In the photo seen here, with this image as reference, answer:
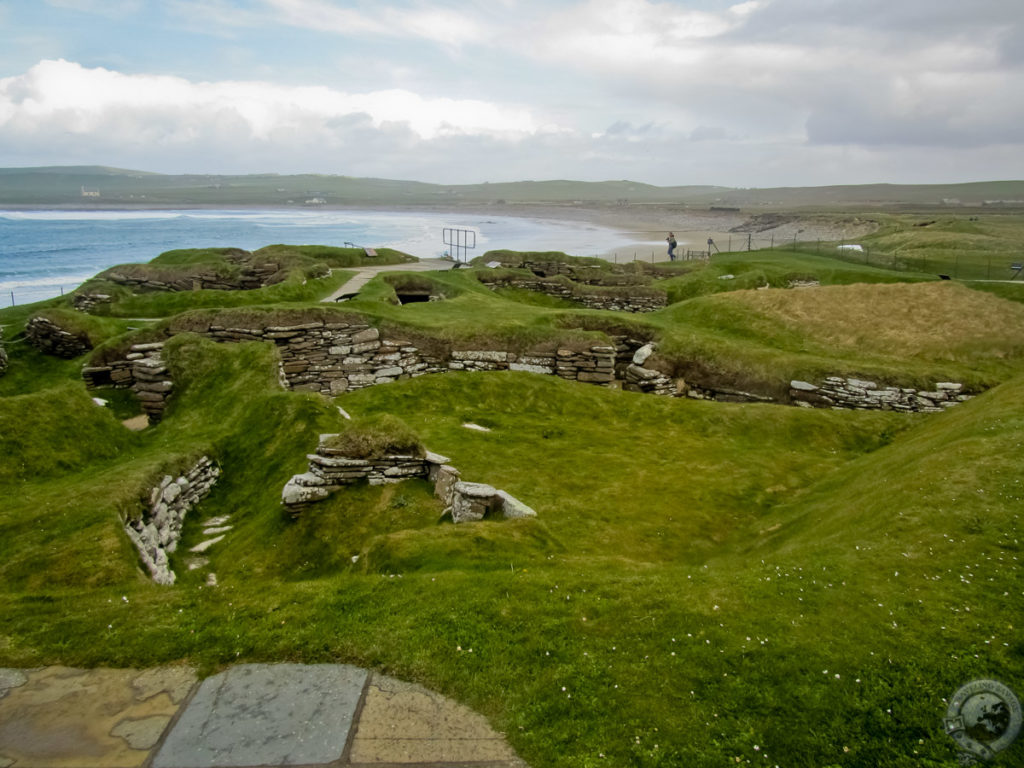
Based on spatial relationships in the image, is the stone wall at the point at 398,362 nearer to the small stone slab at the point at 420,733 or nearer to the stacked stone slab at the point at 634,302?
the stacked stone slab at the point at 634,302

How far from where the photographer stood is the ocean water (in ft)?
257

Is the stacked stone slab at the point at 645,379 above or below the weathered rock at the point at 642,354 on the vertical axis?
below

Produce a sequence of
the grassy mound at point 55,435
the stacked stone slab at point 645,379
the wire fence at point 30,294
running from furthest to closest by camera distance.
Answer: the wire fence at point 30,294, the stacked stone slab at point 645,379, the grassy mound at point 55,435

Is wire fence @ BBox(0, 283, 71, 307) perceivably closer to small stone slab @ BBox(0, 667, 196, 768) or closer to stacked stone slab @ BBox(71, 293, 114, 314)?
stacked stone slab @ BBox(71, 293, 114, 314)

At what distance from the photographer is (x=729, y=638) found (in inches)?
306

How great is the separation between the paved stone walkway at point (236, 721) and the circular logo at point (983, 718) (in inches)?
180

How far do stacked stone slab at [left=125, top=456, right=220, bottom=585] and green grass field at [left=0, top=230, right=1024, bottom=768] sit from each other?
1.21 feet

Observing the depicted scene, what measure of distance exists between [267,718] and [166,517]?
9.64 m

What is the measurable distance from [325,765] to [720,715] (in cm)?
427

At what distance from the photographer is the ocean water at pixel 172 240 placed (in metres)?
78.4

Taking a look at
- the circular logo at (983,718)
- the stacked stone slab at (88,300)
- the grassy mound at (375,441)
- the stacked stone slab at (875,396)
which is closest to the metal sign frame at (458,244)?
the stacked stone slab at (88,300)

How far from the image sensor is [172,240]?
11938 centimetres

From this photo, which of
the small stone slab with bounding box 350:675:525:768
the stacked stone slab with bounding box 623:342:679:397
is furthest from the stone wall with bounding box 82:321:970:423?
the small stone slab with bounding box 350:675:525:768

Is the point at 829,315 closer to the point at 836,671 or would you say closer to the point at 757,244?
the point at 836,671
